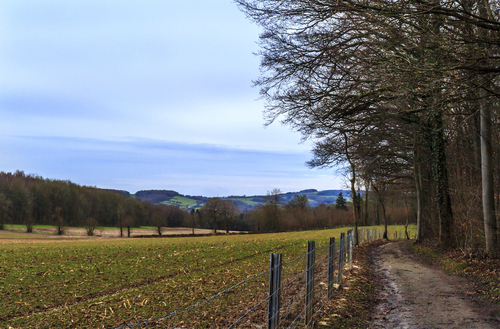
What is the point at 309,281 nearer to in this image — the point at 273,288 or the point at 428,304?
the point at 273,288

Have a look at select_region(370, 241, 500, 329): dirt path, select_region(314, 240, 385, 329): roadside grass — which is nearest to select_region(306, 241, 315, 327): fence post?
select_region(314, 240, 385, 329): roadside grass

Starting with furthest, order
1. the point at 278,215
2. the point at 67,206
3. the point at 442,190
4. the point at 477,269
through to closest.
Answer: the point at 67,206, the point at 278,215, the point at 442,190, the point at 477,269

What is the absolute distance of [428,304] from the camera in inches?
301

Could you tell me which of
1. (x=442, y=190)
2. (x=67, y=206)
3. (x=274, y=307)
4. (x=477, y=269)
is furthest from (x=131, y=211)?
(x=274, y=307)

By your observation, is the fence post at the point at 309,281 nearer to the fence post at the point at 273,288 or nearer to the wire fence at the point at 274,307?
the wire fence at the point at 274,307

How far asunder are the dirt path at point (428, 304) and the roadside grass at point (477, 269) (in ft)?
0.97

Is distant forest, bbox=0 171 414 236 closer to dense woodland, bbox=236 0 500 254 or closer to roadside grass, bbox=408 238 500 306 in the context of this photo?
dense woodland, bbox=236 0 500 254

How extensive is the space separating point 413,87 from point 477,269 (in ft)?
18.8

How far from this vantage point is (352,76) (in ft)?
41.9

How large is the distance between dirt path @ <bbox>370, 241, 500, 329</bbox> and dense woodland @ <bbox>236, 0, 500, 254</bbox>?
2.39 metres

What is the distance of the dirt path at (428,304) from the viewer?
630 centimetres

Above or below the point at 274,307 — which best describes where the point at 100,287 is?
below

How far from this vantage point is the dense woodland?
24.5 ft

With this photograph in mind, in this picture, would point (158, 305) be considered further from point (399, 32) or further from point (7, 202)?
point (7, 202)
